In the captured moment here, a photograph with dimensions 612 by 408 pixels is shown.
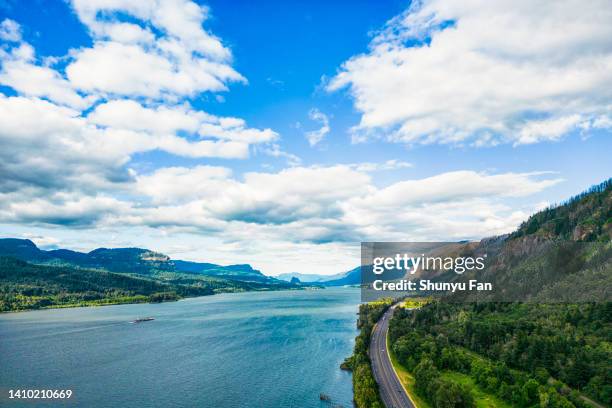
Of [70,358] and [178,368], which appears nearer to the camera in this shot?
[178,368]

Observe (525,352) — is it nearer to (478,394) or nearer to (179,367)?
(478,394)

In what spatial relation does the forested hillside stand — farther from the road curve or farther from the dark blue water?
the dark blue water

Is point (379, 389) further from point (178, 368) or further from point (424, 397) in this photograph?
point (178, 368)

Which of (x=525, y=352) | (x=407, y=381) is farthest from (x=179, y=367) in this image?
(x=525, y=352)

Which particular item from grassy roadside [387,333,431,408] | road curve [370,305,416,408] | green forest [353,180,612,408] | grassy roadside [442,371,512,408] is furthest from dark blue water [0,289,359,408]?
grassy roadside [442,371,512,408]

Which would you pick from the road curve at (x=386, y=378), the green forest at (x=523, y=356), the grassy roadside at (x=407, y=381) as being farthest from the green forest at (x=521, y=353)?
the road curve at (x=386, y=378)

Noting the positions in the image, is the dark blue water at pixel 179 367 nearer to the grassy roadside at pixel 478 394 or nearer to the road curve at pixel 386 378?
the road curve at pixel 386 378

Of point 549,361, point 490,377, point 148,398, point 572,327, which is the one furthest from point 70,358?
point 572,327

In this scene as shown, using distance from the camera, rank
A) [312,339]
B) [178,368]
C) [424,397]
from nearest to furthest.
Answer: [424,397]
[178,368]
[312,339]
